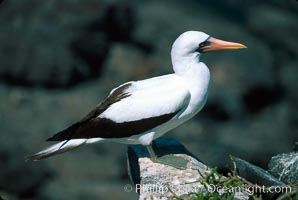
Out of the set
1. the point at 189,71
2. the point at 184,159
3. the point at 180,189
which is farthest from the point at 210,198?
the point at 189,71

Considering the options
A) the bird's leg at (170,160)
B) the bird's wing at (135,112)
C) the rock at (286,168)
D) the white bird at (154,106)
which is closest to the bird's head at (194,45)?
the white bird at (154,106)

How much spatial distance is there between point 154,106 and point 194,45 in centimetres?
49

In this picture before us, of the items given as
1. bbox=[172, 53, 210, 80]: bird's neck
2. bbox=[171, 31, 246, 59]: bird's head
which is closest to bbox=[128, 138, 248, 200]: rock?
bbox=[172, 53, 210, 80]: bird's neck

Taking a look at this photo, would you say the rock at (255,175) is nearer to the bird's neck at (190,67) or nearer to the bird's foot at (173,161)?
the bird's foot at (173,161)

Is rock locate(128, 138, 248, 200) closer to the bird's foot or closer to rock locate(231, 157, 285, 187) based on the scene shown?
the bird's foot

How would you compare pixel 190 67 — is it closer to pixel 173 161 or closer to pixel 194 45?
pixel 194 45

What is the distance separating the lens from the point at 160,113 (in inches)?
169

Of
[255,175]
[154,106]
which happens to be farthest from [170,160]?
[255,175]

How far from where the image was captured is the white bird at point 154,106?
4.30 meters

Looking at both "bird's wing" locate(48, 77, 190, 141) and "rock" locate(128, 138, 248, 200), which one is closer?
"rock" locate(128, 138, 248, 200)

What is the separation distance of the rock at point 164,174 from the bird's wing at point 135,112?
288 mm

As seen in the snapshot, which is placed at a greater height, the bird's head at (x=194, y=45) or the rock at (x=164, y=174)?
the bird's head at (x=194, y=45)

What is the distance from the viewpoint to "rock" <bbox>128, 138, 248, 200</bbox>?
13.3ft

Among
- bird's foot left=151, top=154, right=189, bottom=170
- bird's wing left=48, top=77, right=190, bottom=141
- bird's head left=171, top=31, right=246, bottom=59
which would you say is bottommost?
bird's foot left=151, top=154, right=189, bottom=170
